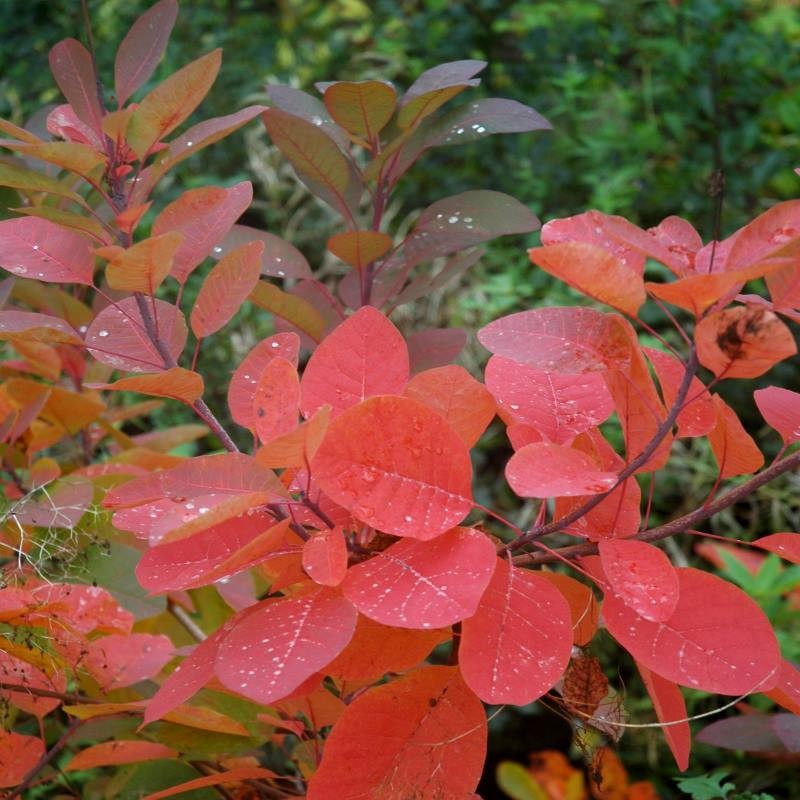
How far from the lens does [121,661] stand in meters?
0.77

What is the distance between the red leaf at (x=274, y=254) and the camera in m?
0.79

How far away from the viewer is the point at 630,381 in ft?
1.73

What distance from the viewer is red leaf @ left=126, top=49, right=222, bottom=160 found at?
0.63 meters

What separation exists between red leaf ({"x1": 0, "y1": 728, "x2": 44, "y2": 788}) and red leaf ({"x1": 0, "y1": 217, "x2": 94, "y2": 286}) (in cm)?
37

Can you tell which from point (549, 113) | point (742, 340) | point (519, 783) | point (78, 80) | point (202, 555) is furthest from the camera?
point (549, 113)

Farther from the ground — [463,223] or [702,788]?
[463,223]

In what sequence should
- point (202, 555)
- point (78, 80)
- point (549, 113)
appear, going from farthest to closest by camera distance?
point (549, 113) < point (78, 80) < point (202, 555)

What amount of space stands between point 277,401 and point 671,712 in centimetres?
30

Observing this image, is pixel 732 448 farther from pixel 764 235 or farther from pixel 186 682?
pixel 186 682

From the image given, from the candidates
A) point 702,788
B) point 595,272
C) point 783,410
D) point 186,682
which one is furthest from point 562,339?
point 702,788

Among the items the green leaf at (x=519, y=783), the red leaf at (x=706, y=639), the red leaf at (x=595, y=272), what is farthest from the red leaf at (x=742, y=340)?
the green leaf at (x=519, y=783)

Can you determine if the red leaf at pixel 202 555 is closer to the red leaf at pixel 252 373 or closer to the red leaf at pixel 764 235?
the red leaf at pixel 252 373

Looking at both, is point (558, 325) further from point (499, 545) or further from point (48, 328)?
point (48, 328)

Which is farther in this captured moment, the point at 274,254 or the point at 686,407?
the point at 274,254
